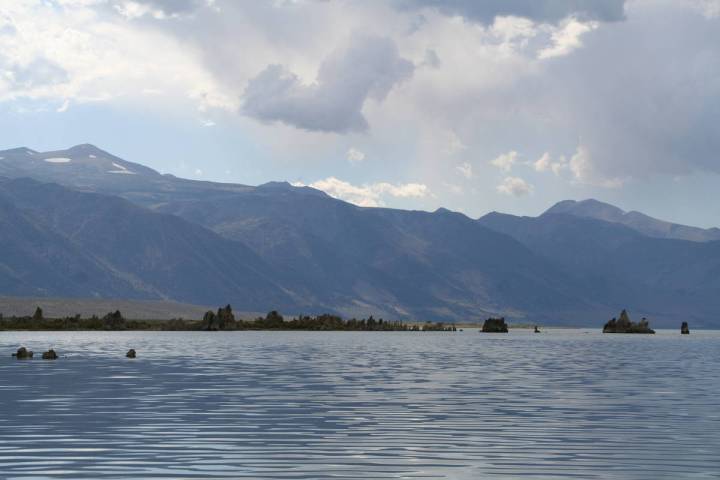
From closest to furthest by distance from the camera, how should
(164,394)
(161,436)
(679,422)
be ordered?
(161,436), (679,422), (164,394)

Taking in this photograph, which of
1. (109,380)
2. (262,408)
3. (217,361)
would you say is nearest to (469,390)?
(262,408)

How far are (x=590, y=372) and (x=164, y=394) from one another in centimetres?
4029

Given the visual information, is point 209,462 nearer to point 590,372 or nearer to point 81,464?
point 81,464

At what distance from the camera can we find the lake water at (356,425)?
108ft

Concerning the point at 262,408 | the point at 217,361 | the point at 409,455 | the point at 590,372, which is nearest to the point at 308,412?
the point at 262,408

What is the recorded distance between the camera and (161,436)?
132 ft

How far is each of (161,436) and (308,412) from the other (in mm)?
11155

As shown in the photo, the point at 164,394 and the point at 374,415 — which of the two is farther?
the point at 164,394

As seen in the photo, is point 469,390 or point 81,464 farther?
point 469,390

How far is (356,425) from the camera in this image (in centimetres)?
4444

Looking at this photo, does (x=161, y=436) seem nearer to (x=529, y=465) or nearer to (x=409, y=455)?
(x=409, y=455)

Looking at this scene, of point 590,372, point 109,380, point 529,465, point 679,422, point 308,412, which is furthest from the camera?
point 590,372

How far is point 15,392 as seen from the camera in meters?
61.6

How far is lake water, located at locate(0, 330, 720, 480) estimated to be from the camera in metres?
32.8
